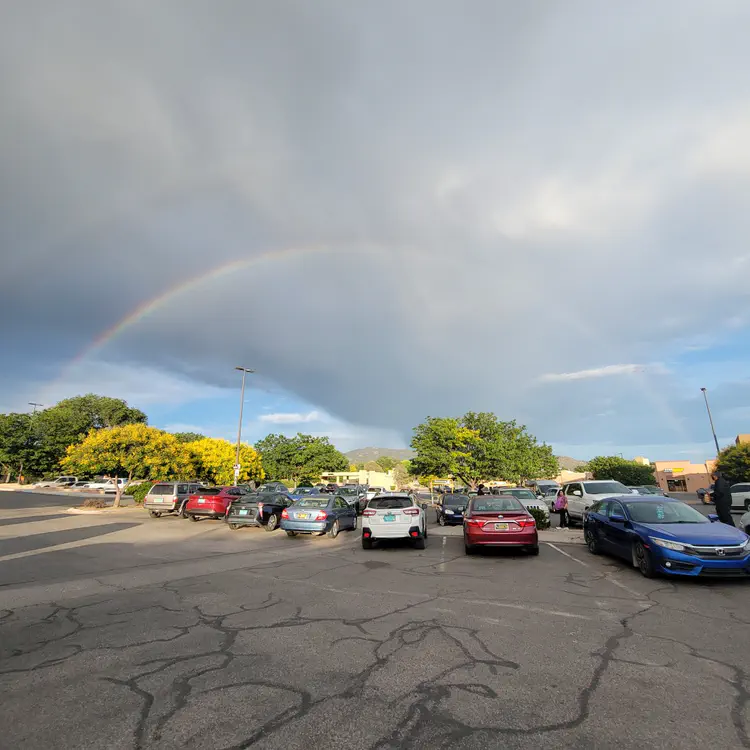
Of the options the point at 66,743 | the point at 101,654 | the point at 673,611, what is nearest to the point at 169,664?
the point at 101,654

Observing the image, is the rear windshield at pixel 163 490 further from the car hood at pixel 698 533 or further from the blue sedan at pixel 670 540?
the car hood at pixel 698 533

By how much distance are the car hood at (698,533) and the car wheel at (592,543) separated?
97.9 inches

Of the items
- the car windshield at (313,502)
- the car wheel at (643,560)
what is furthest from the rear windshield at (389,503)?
the car wheel at (643,560)

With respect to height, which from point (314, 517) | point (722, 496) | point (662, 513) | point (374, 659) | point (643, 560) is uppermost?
point (722, 496)

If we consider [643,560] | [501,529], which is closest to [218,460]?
[501,529]

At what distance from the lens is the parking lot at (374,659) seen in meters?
3.18

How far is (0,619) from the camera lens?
6090mm

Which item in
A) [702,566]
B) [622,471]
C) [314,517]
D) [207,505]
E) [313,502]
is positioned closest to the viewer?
[702,566]

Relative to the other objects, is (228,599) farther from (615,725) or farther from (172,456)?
(172,456)

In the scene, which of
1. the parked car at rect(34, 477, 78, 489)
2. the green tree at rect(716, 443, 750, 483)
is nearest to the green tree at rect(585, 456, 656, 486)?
the green tree at rect(716, 443, 750, 483)

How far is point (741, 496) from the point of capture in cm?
2467

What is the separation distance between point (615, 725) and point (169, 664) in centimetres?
391

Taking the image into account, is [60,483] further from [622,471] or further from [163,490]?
[622,471]

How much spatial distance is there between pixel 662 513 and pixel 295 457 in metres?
50.8
